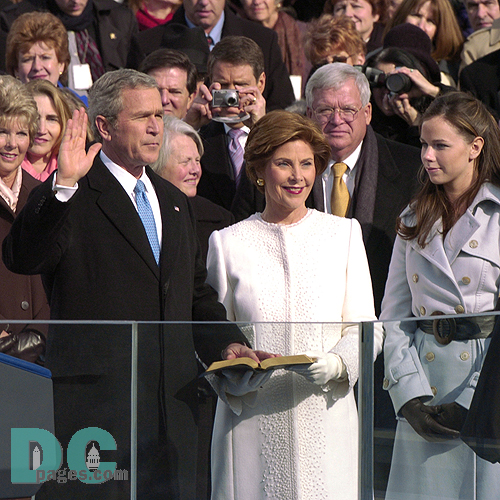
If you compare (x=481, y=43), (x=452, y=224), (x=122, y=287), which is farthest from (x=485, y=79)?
(x=122, y=287)

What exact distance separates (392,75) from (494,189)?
155 centimetres

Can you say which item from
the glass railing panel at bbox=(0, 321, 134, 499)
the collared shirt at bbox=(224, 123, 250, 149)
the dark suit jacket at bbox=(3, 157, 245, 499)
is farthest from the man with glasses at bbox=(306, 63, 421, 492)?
the glass railing panel at bbox=(0, 321, 134, 499)

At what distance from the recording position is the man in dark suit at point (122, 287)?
257 cm

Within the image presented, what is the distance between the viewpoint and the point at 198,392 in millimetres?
2574

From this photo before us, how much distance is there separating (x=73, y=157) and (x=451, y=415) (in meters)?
1.43

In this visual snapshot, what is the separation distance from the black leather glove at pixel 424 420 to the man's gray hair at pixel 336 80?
2.11 metres

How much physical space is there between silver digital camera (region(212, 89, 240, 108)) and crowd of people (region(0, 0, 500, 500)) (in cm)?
1

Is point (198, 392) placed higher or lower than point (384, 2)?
lower

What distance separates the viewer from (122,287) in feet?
10.7

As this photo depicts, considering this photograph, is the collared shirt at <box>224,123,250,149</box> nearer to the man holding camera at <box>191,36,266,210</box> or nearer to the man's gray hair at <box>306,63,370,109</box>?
the man holding camera at <box>191,36,266,210</box>

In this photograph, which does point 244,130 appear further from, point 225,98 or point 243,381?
point 243,381

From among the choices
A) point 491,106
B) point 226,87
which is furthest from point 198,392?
point 491,106

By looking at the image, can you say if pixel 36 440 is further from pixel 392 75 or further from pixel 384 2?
pixel 384 2

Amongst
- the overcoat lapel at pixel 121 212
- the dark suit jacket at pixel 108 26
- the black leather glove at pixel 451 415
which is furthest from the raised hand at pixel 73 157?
the dark suit jacket at pixel 108 26
